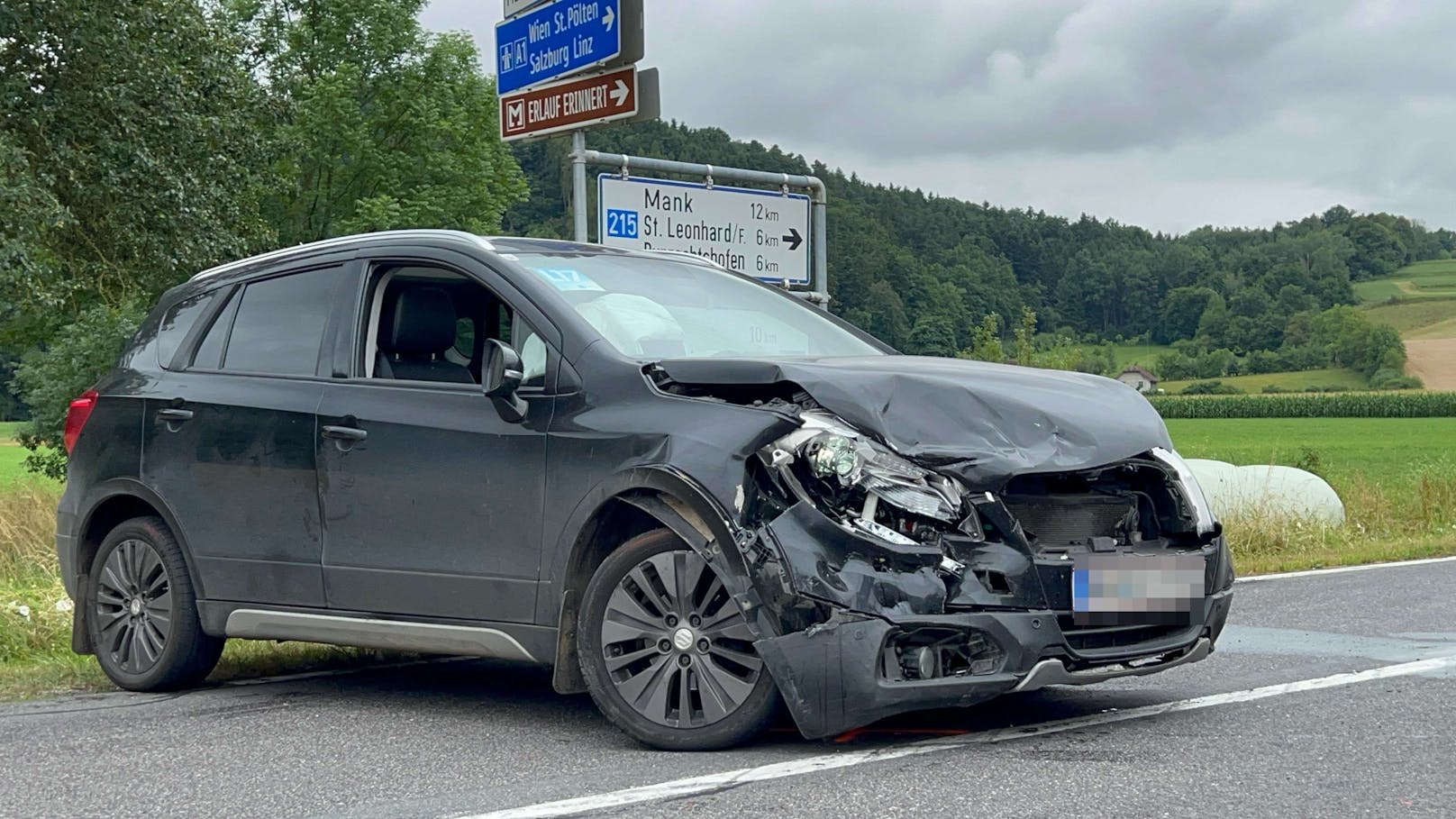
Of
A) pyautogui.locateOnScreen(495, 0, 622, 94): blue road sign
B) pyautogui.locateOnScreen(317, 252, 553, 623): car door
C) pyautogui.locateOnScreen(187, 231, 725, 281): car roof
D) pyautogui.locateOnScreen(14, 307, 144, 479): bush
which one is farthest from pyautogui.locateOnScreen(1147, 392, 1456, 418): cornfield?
pyautogui.locateOnScreen(317, 252, 553, 623): car door

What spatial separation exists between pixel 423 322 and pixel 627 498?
1525mm

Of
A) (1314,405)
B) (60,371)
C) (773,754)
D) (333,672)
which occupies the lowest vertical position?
(333,672)

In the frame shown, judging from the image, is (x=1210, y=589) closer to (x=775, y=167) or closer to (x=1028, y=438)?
(x=1028, y=438)

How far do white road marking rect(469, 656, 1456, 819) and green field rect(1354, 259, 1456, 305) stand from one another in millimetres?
105685

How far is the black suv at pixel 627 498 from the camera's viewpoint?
15.4ft

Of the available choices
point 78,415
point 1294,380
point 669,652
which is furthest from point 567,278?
point 1294,380

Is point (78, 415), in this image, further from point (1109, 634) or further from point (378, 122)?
point (378, 122)

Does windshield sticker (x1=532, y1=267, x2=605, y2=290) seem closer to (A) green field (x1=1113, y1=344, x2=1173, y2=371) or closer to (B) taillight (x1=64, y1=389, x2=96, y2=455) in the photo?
(B) taillight (x1=64, y1=389, x2=96, y2=455)

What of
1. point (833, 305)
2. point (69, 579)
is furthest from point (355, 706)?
point (833, 305)

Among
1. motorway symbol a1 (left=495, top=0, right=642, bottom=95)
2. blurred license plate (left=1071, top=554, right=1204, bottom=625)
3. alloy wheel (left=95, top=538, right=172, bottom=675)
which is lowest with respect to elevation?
alloy wheel (left=95, top=538, right=172, bottom=675)

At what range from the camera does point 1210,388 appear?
268ft

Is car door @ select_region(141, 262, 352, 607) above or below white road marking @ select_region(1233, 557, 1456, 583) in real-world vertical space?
above

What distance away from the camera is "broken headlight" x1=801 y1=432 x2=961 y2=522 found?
4.69 metres

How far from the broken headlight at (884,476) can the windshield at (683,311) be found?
946 millimetres
